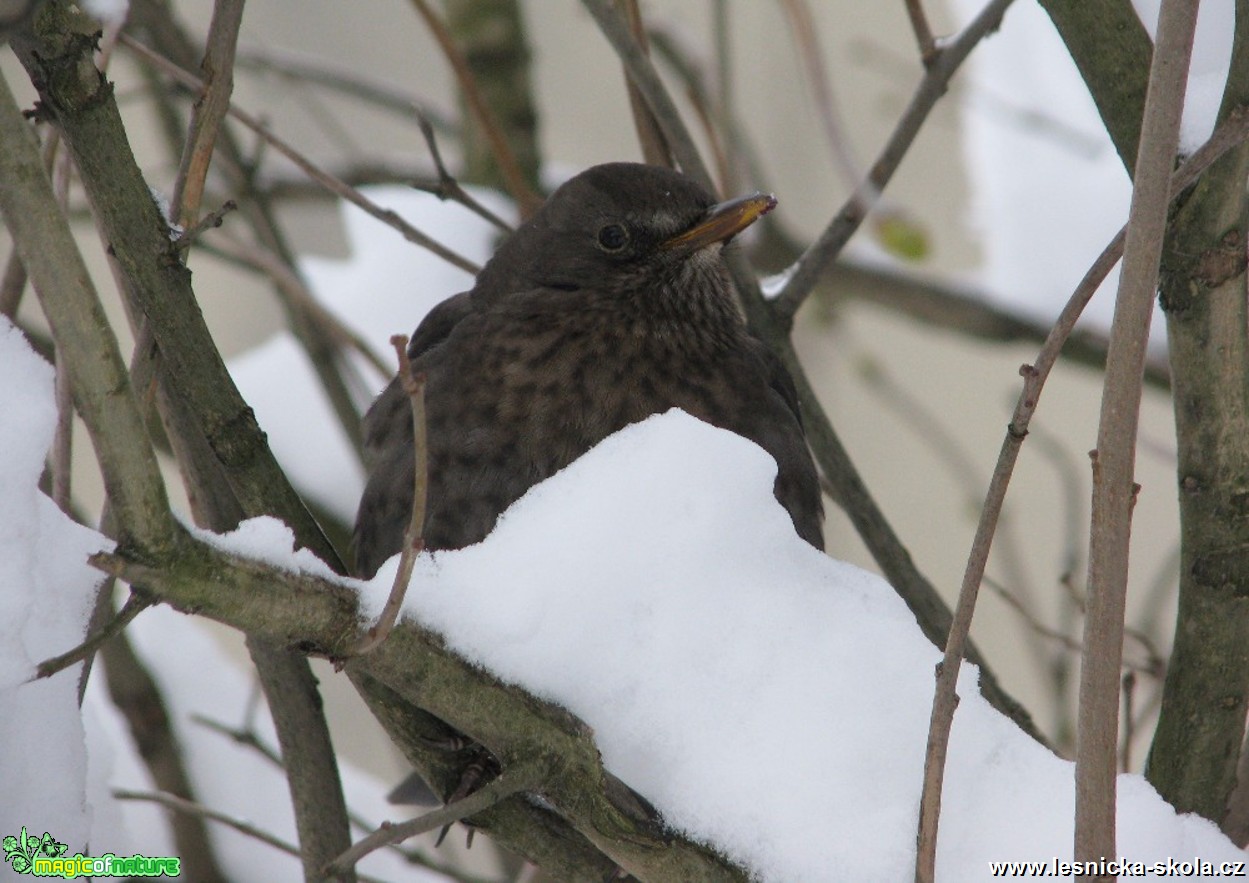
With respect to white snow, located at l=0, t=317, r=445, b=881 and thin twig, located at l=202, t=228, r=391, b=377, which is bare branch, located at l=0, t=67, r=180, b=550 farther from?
thin twig, located at l=202, t=228, r=391, b=377

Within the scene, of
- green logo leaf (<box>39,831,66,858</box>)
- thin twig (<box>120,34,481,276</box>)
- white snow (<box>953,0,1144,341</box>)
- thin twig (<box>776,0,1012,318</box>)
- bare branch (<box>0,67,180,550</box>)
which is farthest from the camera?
white snow (<box>953,0,1144,341</box>)

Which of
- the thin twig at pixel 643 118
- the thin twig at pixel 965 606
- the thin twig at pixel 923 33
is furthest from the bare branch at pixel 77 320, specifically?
the thin twig at pixel 923 33

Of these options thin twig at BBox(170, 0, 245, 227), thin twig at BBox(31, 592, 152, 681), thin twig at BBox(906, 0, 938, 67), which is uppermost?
thin twig at BBox(906, 0, 938, 67)

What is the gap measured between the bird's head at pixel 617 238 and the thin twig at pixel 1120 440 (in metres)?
1.03

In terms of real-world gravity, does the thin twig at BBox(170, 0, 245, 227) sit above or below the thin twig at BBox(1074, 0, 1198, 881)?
above

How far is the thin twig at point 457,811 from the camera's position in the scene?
0.92m

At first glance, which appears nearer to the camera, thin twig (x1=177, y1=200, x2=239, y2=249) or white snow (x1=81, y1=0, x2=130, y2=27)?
thin twig (x1=177, y1=200, x2=239, y2=249)

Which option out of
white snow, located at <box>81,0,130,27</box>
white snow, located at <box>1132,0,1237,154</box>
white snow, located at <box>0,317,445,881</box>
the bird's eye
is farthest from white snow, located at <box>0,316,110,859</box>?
the bird's eye

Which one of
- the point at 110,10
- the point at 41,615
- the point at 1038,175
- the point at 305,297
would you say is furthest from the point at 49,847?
the point at 1038,175

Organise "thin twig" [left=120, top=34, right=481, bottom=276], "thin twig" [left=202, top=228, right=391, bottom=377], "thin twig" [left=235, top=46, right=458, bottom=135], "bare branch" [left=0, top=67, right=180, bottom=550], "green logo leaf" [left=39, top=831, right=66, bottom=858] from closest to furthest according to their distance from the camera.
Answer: "bare branch" [left=0, top=67, right=180, bottom=550], "green logo leaf" [left=39, top=831, right=66, bottom=858], "thin twig" [left=120, top=34, right=481, bottom=276], "thin twig" [left=202, top=228, right=391, bottom=377], "thin twig" [left=235, top=46, right=458, bottom=135]

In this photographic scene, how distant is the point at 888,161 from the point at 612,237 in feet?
1.41

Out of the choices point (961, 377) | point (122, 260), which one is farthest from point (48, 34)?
point (961, 377)

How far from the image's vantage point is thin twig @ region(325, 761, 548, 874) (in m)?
0.92

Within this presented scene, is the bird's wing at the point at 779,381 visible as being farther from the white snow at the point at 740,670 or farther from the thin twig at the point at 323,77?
the thin twig at the point at 323,77
